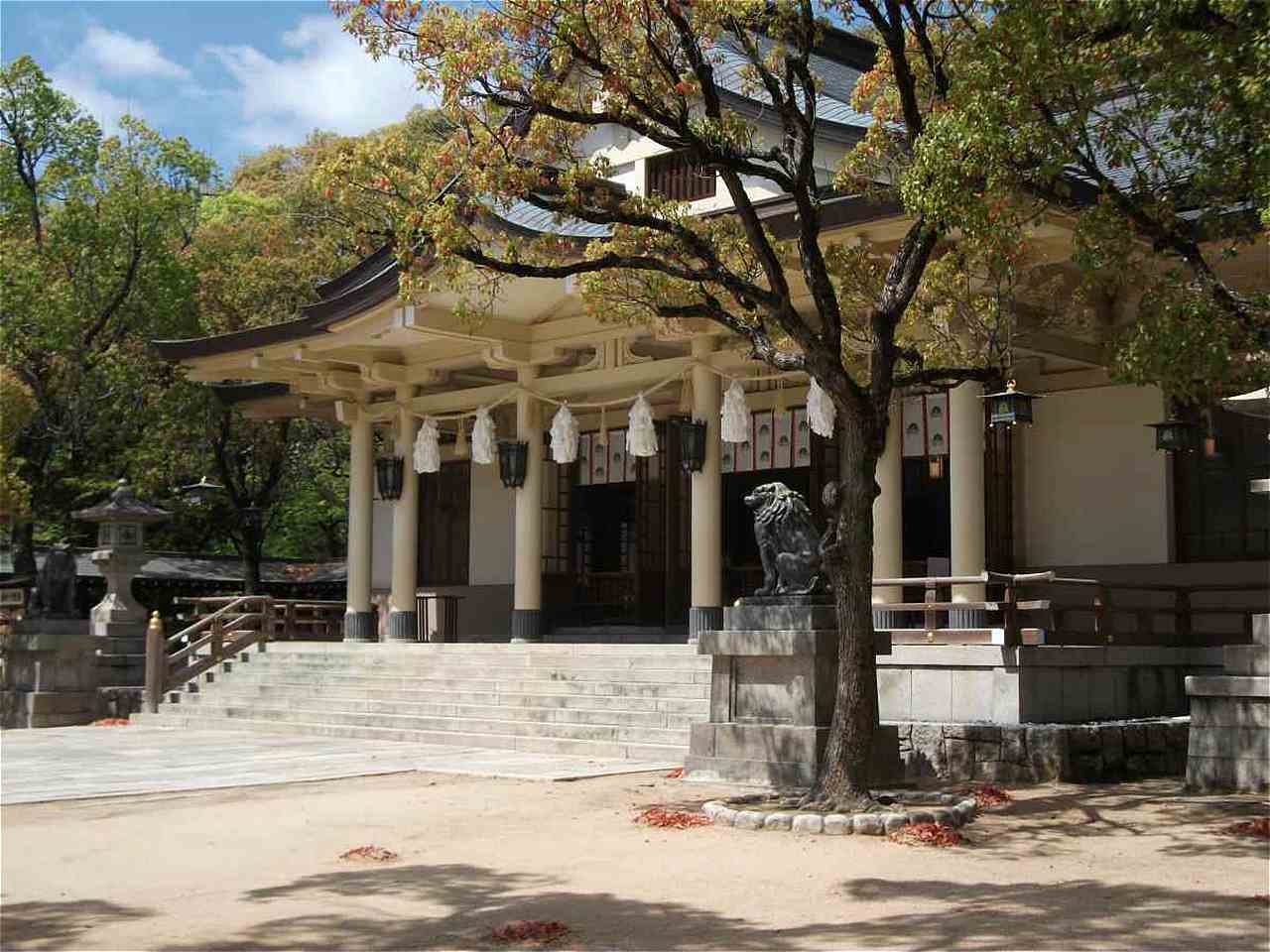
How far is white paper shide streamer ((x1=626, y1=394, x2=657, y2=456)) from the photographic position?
19.3 metres

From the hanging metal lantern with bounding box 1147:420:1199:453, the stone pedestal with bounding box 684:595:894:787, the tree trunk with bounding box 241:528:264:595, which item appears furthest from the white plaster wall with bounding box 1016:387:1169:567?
the tree trunk with bounding box 241:528:264:595

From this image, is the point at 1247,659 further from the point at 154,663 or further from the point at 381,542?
the point at 381,542

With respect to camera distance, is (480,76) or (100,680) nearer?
(480,76)

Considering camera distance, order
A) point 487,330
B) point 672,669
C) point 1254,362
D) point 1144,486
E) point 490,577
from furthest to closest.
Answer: point 490,577
point 487,330
point 1144,486
point 672,669
point 1254,362

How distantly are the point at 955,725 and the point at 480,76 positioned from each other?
7.04 meters

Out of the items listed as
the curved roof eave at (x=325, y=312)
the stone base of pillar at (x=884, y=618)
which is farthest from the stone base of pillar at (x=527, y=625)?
the stone base of pillar at (x=884, y=618)

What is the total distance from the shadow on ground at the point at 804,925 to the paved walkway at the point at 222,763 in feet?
16.1

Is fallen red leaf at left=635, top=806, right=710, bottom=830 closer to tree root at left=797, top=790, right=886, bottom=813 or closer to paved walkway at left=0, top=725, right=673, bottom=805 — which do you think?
tree root at left=797, top=790, right=886, bottom=813

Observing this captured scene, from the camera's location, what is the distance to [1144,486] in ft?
58.1

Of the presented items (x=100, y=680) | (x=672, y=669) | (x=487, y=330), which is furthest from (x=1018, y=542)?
(x=100, y=680)

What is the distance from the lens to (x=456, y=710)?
54.7ft

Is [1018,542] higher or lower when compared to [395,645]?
higher

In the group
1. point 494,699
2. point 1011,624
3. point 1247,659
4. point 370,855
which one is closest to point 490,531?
point 494,699

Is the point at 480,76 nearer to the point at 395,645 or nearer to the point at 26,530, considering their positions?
the point at 395,645
